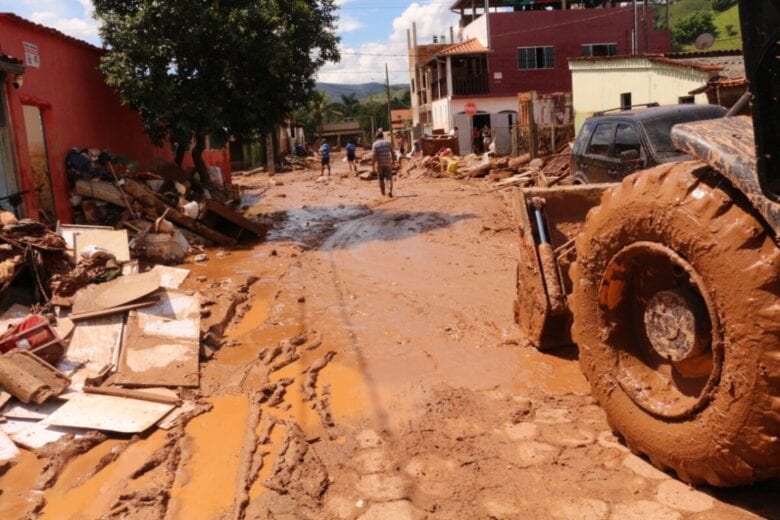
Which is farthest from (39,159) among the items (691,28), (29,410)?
(691,28)

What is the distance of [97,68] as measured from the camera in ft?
49.2

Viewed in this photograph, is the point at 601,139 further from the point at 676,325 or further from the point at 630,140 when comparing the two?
the point at 676,325

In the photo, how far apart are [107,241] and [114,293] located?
2574 mm

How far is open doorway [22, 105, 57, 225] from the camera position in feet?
38.5

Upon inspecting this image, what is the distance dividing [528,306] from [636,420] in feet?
7.71

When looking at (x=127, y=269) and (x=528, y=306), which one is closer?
(x=528, y=306)

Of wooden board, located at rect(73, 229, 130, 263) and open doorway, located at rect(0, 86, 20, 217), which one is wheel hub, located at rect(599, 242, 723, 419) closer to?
wooden board, located at rect(73, 229, 130, 263)

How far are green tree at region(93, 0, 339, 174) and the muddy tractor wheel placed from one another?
1199 cm

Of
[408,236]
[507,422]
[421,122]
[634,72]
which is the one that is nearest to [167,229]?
[408,236]

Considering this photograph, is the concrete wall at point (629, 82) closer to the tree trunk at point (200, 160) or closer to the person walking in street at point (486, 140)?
the person walking in street at point (486, 140)

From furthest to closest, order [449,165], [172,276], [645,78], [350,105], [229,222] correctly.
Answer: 1. [350,105]
2. [449,165]
3. [645,78]
4. [229,222]
5. [172,276]

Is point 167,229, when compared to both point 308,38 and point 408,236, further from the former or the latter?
Answer: point 308,38

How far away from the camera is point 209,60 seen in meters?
15.3

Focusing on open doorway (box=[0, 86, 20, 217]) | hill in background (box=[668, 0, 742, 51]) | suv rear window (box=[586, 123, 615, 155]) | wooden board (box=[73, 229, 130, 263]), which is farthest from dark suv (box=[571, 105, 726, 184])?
hill in background (box=[668, 0, 742, 51])
